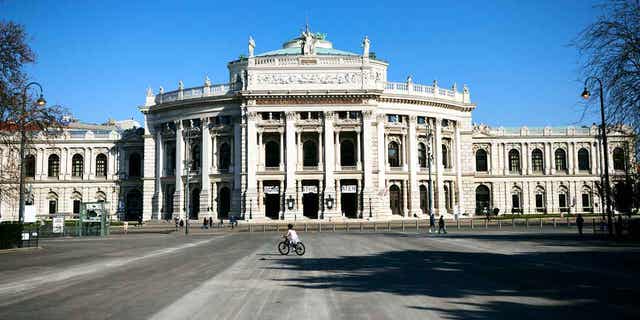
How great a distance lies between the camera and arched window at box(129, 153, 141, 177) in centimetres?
8781

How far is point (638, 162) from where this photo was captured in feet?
95.8

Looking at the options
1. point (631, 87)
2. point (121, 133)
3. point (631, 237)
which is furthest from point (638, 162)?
point (121, 133)

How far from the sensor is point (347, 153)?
7438 centimetres

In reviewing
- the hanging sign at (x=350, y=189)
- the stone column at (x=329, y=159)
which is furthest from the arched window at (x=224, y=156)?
the hanging sign at (x=350, y=189)

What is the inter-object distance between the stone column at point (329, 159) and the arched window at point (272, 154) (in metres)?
6.71

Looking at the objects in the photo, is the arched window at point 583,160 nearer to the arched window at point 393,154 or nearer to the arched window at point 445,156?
the arched window at point 445,156

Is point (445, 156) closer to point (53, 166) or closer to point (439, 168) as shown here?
point (439, 168)

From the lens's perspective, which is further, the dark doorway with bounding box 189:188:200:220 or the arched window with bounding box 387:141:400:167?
the arched window with bounding box 387:141:400:167

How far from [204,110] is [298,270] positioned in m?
57.1

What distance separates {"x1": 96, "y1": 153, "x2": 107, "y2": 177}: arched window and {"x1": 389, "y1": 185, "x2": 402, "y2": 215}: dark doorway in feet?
144

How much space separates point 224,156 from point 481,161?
39506mm

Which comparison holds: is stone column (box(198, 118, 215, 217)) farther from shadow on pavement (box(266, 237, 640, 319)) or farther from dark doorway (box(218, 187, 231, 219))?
shadow on pavement (box(266, 237, 640, 319))

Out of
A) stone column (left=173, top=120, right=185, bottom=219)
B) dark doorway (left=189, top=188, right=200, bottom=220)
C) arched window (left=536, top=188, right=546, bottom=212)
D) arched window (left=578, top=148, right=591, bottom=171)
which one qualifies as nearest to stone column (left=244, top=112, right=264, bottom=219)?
dark doorway (left=189, top=188, right=200, bottom=220)

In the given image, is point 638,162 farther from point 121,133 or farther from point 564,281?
point 121,133
